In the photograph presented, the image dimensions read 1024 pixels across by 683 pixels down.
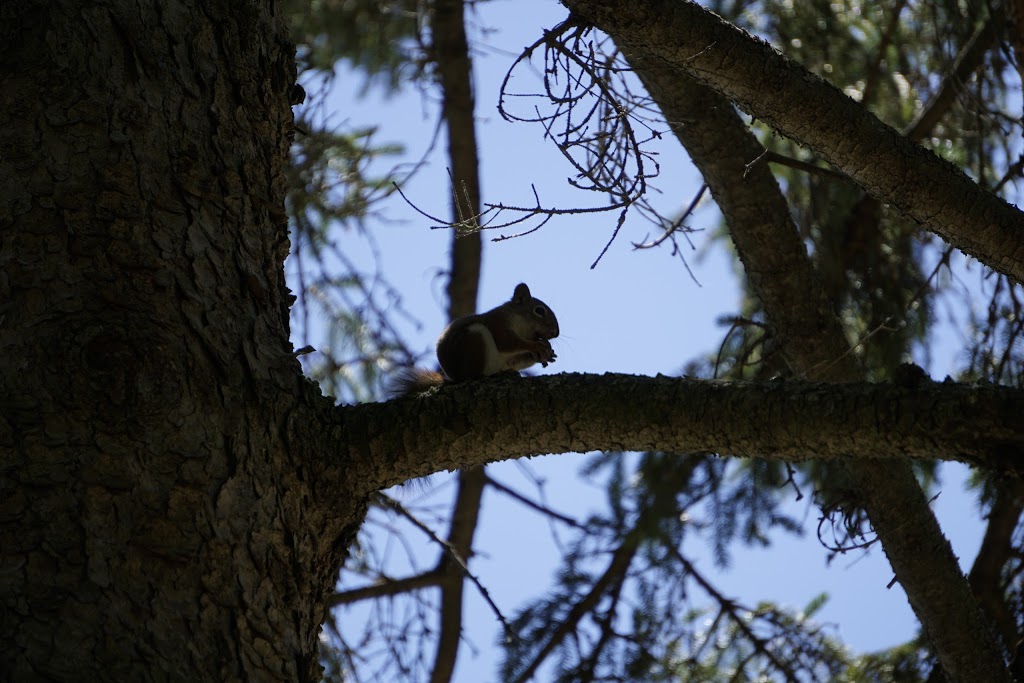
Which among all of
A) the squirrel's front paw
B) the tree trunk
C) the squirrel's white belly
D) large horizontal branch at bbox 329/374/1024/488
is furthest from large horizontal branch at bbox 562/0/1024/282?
the squirrel's front paw

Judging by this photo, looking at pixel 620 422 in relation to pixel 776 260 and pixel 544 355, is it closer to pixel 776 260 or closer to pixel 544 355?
pixel 776 260

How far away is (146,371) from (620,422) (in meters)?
0.94

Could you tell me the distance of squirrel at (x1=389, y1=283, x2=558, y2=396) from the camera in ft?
10.2

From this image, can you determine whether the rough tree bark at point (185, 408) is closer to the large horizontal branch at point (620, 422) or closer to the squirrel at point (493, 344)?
the large horizontal branch at point (620, 422)

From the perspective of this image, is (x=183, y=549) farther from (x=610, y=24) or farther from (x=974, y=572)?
(x=974, y=572)

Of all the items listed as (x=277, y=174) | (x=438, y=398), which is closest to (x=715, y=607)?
(x=438, y=398)

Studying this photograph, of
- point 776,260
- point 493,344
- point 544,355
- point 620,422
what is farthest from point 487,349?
point 620,422

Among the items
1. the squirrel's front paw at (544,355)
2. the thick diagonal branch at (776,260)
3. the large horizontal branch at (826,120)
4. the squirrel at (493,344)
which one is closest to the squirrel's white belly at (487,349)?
the squirrel at (493,344)

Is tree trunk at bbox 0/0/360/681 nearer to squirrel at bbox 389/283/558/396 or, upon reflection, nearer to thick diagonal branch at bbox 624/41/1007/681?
squirrel at bbox 389/283/558/396

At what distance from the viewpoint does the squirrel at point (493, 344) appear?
10.2 ft

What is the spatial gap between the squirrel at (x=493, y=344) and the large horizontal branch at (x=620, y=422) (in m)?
0.68

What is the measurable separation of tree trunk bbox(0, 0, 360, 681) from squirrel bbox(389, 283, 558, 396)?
2.66 ft

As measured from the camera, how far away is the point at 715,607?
13.4 ft

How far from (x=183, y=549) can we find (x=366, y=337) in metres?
2.99
